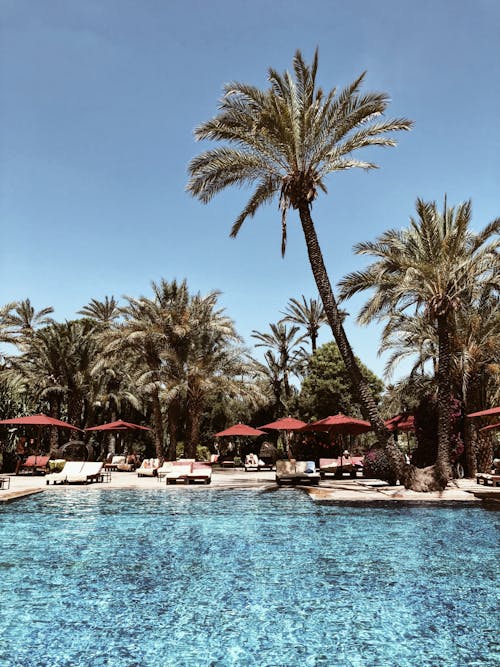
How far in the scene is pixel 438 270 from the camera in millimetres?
15500

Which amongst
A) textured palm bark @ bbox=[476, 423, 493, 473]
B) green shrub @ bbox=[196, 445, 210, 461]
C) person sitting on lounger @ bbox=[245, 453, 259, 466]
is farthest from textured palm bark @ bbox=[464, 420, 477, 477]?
green shrub @ bbox=[196, 445, 210, 461]

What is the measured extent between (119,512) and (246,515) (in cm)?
293

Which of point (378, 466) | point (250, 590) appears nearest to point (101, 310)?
point (378, 466)

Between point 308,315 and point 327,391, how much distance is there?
6.05 m

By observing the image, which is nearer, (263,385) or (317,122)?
(317,122)

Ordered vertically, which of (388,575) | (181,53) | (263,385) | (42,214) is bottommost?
(388,575)

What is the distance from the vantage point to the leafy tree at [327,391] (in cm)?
4025

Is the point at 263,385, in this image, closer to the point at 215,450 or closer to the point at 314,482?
the point at 215,450

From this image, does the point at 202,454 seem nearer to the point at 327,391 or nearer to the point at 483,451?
Result: the point at 327,391

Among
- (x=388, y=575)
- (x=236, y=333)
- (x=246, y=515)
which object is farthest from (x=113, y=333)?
(x=388, y=575)

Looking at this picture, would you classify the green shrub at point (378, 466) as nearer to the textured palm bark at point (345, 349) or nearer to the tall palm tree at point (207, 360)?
the textured palm bark at point (345, 349)

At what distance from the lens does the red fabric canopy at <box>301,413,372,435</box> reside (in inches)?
844

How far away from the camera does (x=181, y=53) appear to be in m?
13.0

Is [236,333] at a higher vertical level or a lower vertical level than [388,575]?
higher
